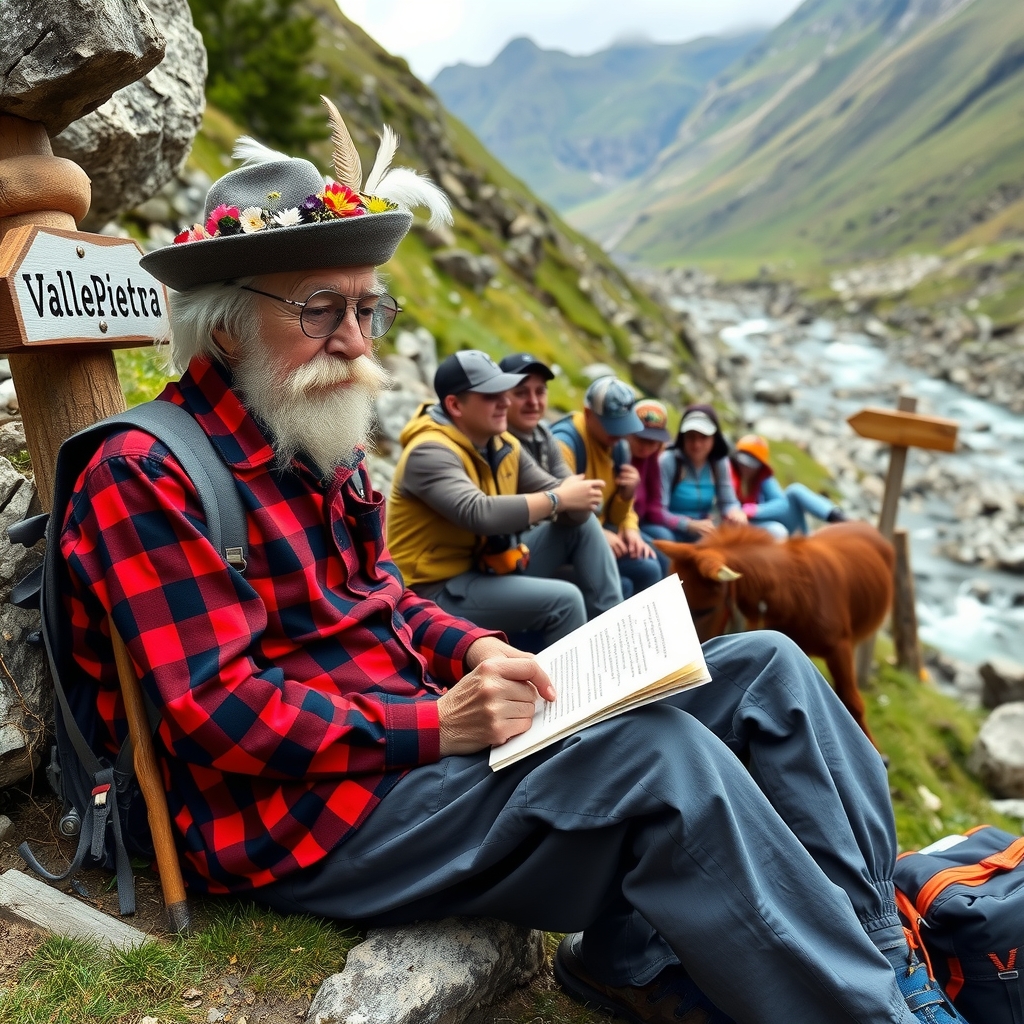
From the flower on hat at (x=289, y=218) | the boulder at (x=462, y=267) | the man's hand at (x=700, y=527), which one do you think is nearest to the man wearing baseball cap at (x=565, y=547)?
the man's hand at (x=700, y=527)

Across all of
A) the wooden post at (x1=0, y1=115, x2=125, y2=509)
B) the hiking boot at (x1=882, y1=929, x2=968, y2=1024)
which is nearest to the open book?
the hiking boot at (x1=882, y1=929, x2=968, y2=1024)

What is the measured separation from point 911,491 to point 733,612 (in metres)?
18.4

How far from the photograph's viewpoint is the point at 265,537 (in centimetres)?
244

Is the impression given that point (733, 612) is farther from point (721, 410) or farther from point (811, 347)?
point (811, 347)

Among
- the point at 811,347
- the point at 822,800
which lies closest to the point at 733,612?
the point at 822,800

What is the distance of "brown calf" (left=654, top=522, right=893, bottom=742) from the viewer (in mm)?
5406

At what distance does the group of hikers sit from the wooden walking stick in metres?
2.11

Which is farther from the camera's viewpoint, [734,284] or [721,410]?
[734,284]

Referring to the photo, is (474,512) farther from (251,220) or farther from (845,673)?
(845,673)

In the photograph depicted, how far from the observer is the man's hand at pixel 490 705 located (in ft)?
8.07

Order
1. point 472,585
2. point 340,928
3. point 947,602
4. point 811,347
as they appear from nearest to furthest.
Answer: point 340,928 < point 472,585 < point 947,602 < point 811,347

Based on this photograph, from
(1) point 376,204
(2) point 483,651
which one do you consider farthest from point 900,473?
(1) point 376,204

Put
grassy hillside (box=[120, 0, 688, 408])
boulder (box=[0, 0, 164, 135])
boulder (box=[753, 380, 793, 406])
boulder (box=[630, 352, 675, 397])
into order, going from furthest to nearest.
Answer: boulder (box=[753, 380, 793, 406]), boulder (box=[630, 352, 675, 397]), grassy hillside (box=[120, 0, 688, 408]), boulder (box=[0, 0, 164, 135])

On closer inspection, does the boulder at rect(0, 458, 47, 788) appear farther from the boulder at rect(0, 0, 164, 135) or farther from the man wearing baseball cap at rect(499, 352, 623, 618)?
the man wearing baseball cap at rect(499, 352, 623, 618)
